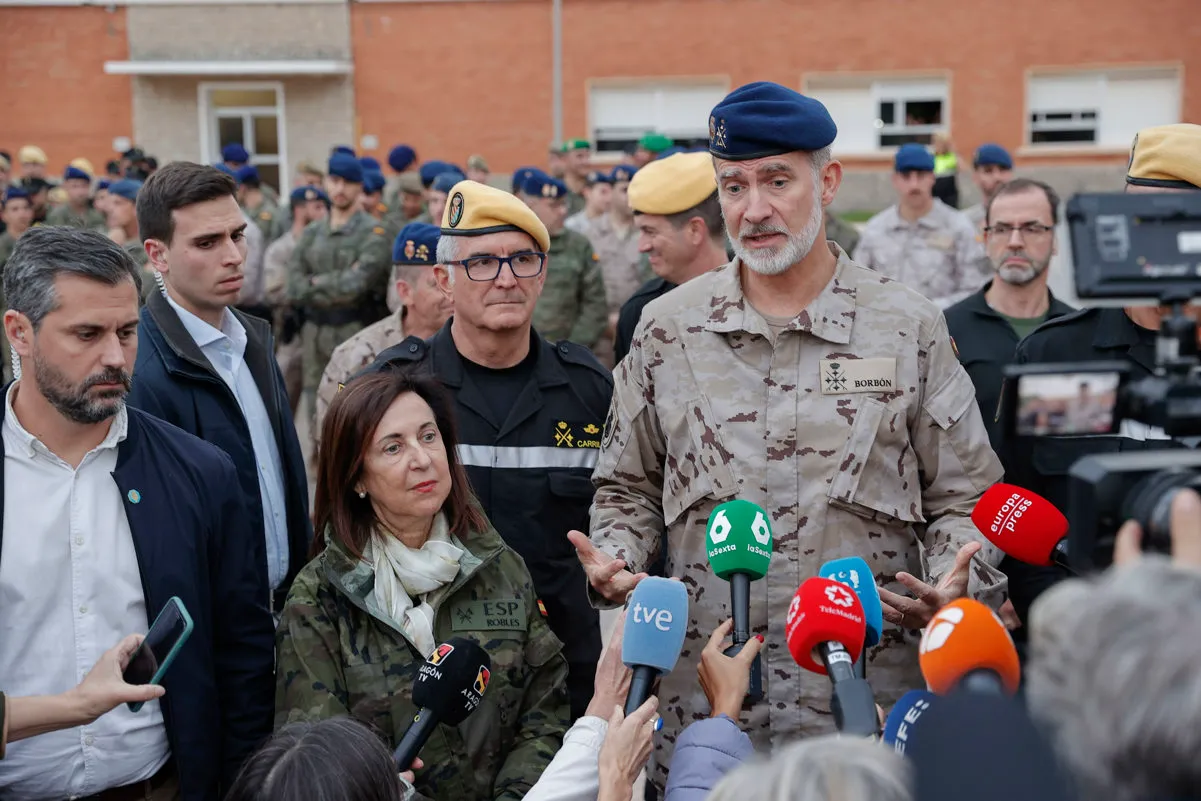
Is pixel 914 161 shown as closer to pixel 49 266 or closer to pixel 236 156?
pixel 49 266

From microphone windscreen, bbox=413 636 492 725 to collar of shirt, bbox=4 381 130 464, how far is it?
1037mm

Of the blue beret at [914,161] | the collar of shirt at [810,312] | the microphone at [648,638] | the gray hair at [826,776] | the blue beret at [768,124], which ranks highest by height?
the blue beret at [914,161]

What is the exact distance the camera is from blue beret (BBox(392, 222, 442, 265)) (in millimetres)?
6324

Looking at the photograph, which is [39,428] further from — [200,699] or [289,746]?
[289,746]

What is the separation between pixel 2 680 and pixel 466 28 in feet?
74.1

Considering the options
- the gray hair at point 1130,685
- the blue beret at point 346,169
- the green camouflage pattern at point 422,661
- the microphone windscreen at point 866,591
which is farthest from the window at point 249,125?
the gray hair at point 1130,685

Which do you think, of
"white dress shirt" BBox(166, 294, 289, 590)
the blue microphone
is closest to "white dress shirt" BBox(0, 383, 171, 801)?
"white dress shirt" BBox(166, 294, 289, 590)

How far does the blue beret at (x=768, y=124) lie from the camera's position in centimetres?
346

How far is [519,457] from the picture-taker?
168 inches

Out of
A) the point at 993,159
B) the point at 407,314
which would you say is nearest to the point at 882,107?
the point at 993,159

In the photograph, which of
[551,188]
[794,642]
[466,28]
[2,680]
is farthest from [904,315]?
[466,28]

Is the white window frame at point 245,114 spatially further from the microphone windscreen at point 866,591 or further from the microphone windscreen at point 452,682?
the microphone windscreen at point 866,591

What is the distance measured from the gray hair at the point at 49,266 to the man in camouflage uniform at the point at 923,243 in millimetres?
6331

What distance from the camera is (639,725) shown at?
2752 millimetres
